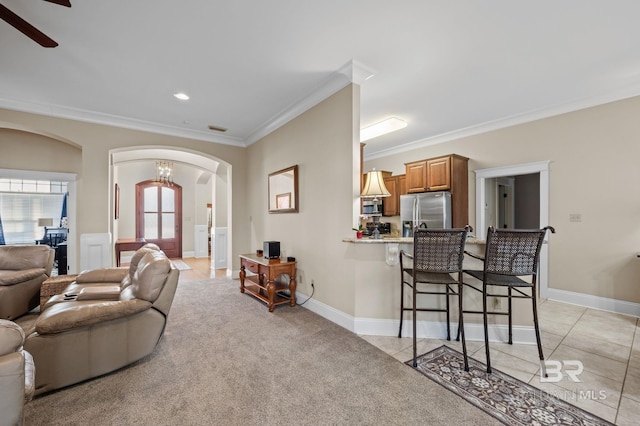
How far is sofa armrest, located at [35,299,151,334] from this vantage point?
183 centimetres

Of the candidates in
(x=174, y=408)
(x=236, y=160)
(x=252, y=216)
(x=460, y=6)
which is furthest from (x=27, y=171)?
(x=460, y=6)

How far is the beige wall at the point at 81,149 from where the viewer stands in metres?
3.84

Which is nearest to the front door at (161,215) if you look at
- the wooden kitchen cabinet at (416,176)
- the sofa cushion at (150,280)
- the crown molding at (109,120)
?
the crown molding at (109,120)

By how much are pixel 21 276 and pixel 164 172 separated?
4897mm

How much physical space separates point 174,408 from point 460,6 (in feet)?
11.4

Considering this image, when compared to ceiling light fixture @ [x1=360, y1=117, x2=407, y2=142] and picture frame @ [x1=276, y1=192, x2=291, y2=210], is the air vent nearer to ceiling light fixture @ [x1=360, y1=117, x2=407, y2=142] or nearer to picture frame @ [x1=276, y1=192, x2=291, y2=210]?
picture frame @ [x1=276, y1=192, x2=291, y2=210]

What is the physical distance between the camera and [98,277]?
308 cm

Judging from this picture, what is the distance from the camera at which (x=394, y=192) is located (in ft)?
19.6

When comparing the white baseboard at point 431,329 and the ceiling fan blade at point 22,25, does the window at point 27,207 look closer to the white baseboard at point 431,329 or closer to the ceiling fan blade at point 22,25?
the ceiling fan blade at point 22,25

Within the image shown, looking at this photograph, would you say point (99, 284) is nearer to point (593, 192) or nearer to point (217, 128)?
point (217, 128)

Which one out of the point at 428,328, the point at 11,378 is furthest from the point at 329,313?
the point at 11,378

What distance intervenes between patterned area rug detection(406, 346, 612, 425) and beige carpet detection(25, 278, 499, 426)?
0.11 metres

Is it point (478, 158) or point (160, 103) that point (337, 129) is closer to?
point (160, 103)

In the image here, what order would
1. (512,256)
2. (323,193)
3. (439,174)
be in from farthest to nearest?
(439,174) < (323,193) < (512,256)
